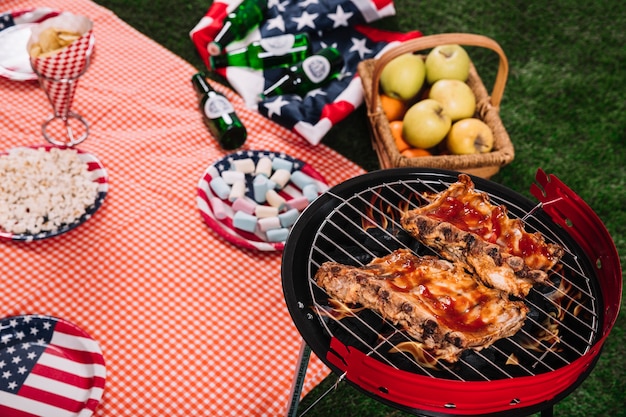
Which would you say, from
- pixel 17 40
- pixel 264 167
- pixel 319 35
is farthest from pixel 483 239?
pixel 17 40

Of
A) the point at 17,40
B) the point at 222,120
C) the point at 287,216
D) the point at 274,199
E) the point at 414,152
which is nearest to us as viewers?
the point at 287,216

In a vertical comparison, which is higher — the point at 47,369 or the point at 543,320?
the point at 543,320

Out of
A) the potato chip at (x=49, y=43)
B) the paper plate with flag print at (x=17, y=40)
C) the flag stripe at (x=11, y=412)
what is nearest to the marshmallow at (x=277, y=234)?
the flag stripe at (x=11, y=412)

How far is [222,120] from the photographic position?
341 centimetres

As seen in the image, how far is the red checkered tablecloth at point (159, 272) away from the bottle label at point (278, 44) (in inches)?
17.9

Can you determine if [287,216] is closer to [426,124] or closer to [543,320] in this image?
[426,124]

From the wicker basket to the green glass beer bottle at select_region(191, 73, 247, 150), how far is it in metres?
0.77

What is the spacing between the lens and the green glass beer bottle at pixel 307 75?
12.3 ft

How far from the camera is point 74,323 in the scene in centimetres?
271

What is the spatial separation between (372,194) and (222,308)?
101cm

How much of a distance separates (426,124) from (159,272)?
5.25 ft

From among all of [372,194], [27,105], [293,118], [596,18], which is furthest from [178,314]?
[596,18]

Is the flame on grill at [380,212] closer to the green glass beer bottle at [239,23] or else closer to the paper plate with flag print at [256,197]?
the paper plate with flag print at [256,197]

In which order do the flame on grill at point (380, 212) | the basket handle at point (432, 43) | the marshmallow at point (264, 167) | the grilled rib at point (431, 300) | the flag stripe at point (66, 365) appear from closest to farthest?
the grilled rib at point (431, 300) < the flame on grill at point (380, 212) < the flag stripe at point (66, 365) < the basket handle at point (432, 43) < the marshmallow at point (264, 167)
